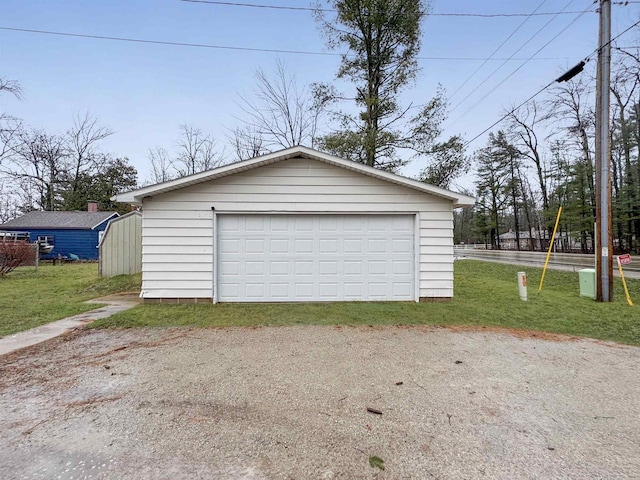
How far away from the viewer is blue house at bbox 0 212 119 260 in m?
20.9

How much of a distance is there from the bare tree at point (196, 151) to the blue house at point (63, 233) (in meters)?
6.79

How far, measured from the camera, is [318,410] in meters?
2.63

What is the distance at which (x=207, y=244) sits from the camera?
6.96 m

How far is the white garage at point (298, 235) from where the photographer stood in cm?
693

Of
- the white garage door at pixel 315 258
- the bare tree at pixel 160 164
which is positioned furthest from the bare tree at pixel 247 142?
the white garage door at pixel 315 258

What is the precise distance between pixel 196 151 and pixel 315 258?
19012 mm

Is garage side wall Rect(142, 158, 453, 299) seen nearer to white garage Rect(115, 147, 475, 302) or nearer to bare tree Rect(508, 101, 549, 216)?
white garage Rect(115, 147, 475, 302)

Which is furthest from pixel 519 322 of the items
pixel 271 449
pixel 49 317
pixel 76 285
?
pixel 76 285

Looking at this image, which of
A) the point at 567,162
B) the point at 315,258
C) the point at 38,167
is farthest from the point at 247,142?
the point at 567,162

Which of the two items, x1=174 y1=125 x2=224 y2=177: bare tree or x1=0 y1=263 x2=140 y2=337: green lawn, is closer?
x1=0 y1=263 x2=140 y2=337: green lawn

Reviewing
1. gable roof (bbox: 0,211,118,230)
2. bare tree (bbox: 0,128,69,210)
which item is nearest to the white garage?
gable roof (bbox: 0,211,118,230)

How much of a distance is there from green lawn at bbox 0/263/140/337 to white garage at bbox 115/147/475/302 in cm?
160

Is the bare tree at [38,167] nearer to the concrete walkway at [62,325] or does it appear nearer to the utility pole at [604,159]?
the concrete walkway at [62,325]

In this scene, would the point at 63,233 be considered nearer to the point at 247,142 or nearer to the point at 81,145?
the point at 81,145
